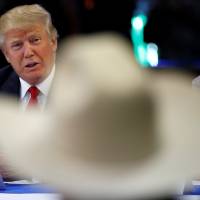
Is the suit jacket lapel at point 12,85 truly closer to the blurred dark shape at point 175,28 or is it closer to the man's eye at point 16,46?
the man's eye at point 16,46

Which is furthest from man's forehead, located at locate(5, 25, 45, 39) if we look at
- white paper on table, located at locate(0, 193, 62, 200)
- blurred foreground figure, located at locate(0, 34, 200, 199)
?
blurred foreground figure, located at locate(0, 34, 200, 199)

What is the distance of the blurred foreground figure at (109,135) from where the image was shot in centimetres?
47

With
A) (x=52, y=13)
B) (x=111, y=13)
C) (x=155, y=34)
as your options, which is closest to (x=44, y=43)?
(x=52, y=13)

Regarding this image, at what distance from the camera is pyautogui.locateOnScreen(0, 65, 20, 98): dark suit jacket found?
1693mm

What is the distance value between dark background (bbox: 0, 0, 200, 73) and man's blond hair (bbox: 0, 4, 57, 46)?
25mm

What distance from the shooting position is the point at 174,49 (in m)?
2.49

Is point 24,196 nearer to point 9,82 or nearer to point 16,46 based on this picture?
point 9,82

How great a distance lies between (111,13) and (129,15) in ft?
0.32

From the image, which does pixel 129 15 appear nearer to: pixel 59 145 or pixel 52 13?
pixel 52 13

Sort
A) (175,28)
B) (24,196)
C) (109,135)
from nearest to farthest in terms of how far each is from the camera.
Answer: (109,135) < (24,196) < (175,28)

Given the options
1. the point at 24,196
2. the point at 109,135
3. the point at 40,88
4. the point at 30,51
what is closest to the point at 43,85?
the point at 40,88

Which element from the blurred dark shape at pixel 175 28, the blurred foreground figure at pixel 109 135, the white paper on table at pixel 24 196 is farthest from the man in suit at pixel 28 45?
the blurred foreground figure at pixel 109 135

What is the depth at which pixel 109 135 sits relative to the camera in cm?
48

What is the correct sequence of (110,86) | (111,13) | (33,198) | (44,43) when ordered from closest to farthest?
(110,86) < (33,198) < (44,43) < (111,13)
